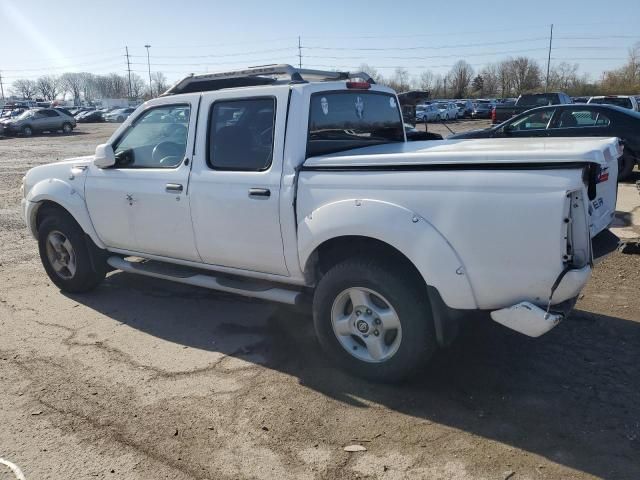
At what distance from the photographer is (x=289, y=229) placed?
394 centimetres

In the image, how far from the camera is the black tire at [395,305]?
3.49 meters

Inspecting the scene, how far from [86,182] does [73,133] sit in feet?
120

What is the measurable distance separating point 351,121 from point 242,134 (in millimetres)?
891

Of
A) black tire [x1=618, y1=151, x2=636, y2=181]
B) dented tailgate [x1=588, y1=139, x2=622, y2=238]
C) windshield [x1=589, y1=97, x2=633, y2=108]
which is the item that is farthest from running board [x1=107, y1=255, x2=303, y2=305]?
windshield [x1=589, y1=97, x2=633, y2=108]

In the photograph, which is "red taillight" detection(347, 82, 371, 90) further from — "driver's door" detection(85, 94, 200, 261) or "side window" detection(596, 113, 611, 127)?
"side window" detection(596, 113, 611, 127)

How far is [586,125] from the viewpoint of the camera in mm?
11062

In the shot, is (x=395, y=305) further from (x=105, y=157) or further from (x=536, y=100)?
(x=536, y=100)

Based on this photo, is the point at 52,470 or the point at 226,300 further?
the point at 226,300

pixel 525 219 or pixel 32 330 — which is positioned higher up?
pixel 525 219

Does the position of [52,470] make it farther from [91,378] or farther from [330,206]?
[330,206]

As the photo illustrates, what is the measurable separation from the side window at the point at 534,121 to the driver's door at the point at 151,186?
29.1 ft

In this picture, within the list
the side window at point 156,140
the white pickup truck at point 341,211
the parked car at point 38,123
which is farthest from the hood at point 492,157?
the parked car at point 38,123

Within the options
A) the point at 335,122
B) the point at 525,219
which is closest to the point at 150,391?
the point at 335,122

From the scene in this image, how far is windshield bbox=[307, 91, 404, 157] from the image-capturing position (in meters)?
4.18
